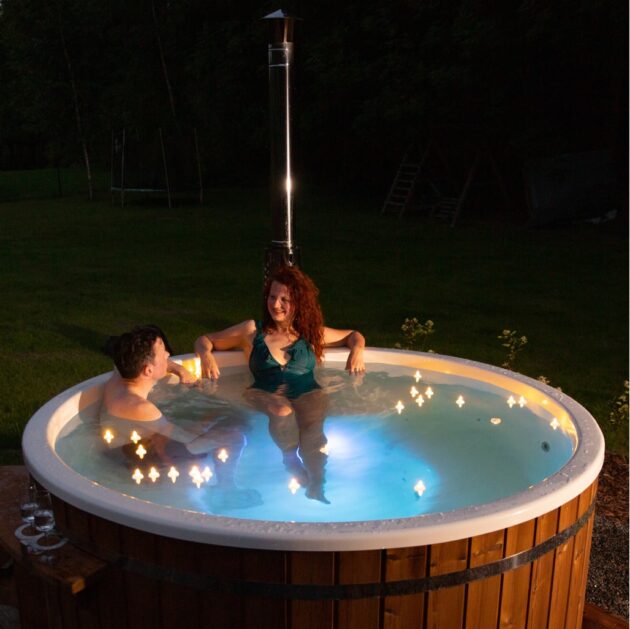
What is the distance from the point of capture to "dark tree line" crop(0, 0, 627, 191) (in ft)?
51.5

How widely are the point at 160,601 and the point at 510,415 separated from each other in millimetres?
2534

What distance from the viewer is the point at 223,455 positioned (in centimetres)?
437

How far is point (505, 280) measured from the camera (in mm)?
11578

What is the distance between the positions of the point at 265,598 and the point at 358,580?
30 centimetres

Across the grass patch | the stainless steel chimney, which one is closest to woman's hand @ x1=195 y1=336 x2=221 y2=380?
the stainless steel chimney

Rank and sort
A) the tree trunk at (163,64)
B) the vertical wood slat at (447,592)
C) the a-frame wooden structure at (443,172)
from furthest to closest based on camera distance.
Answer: the tree trunk at (163,64)
the a-frame wooden structure at (443,172)
the vertical wood slat at (447,592)

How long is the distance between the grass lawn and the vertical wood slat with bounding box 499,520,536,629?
10.2ft

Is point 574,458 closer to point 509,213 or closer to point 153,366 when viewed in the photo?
point 153,366

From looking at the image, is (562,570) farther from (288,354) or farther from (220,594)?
(288,354)

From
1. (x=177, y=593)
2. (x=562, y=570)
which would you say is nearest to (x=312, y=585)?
(x=177, y=593)

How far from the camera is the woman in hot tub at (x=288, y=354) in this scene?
4738mm

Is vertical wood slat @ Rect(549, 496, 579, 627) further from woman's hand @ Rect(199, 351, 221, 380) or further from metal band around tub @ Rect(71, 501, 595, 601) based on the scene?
woman's hand @ Rect(199, 351, 221, 380)

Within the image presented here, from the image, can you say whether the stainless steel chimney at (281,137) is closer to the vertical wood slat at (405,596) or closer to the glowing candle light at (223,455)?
the glowing candle light at (223,455)

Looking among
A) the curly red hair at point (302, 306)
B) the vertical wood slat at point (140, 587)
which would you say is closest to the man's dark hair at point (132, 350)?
the curly red hair at point (302, 306)
